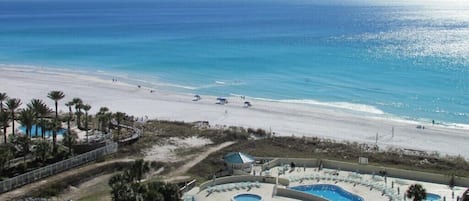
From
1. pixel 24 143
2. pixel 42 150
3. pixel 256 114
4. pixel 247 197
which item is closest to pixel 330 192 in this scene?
pixel 247 197

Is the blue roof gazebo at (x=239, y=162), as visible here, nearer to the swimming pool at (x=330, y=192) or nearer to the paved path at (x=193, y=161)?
the paved path at (x=193, y=161)

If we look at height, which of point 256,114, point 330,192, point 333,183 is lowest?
point 330,192

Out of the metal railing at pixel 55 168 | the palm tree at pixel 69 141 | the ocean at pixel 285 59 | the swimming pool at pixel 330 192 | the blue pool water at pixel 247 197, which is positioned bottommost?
the blue pool water at pixel 247 197

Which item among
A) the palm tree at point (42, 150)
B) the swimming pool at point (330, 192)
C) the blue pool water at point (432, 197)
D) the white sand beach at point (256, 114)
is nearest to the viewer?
the blue pool water at point (432, 197)

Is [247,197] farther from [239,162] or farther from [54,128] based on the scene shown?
[54,128]

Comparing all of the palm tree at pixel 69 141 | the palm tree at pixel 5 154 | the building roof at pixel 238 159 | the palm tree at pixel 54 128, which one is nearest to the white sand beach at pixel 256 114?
the building roof at pixel 238 159

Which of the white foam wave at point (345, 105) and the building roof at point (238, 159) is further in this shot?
the white foam wave at point (345, 105)

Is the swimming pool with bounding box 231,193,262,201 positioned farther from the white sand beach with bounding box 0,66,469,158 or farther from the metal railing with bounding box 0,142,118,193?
the white sand beach with bounding box 0,66,469,158
